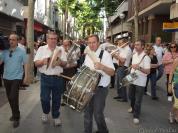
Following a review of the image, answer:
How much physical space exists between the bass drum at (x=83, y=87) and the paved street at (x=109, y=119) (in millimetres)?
1191

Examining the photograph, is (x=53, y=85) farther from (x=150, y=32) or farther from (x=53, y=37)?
(x=150, y=32)

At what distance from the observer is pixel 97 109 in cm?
640

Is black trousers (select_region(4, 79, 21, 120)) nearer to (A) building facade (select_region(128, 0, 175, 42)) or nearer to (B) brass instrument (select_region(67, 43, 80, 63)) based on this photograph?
(B) brass instrument (select_region(67, 43, 80, 63))

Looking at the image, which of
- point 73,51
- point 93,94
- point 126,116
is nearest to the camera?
point 93,94

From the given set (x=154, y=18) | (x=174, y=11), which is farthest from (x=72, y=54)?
(x=154, y=18)

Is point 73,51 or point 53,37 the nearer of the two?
point 53,37

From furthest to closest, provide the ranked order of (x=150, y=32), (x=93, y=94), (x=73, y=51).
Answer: (x=150, y=32)
(x=73, y=51)
(x=93, y=94)

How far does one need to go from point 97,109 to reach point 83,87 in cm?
46

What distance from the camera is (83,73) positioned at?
6.30 metres

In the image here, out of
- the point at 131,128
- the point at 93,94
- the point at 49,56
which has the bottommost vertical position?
the point at 131,128

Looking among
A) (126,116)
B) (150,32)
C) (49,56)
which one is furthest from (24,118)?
(150,32)

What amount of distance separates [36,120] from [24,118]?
31 centimetres

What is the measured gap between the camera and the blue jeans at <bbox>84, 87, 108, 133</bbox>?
6.39 metres

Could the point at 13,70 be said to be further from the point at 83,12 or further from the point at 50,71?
the point at 83,12
